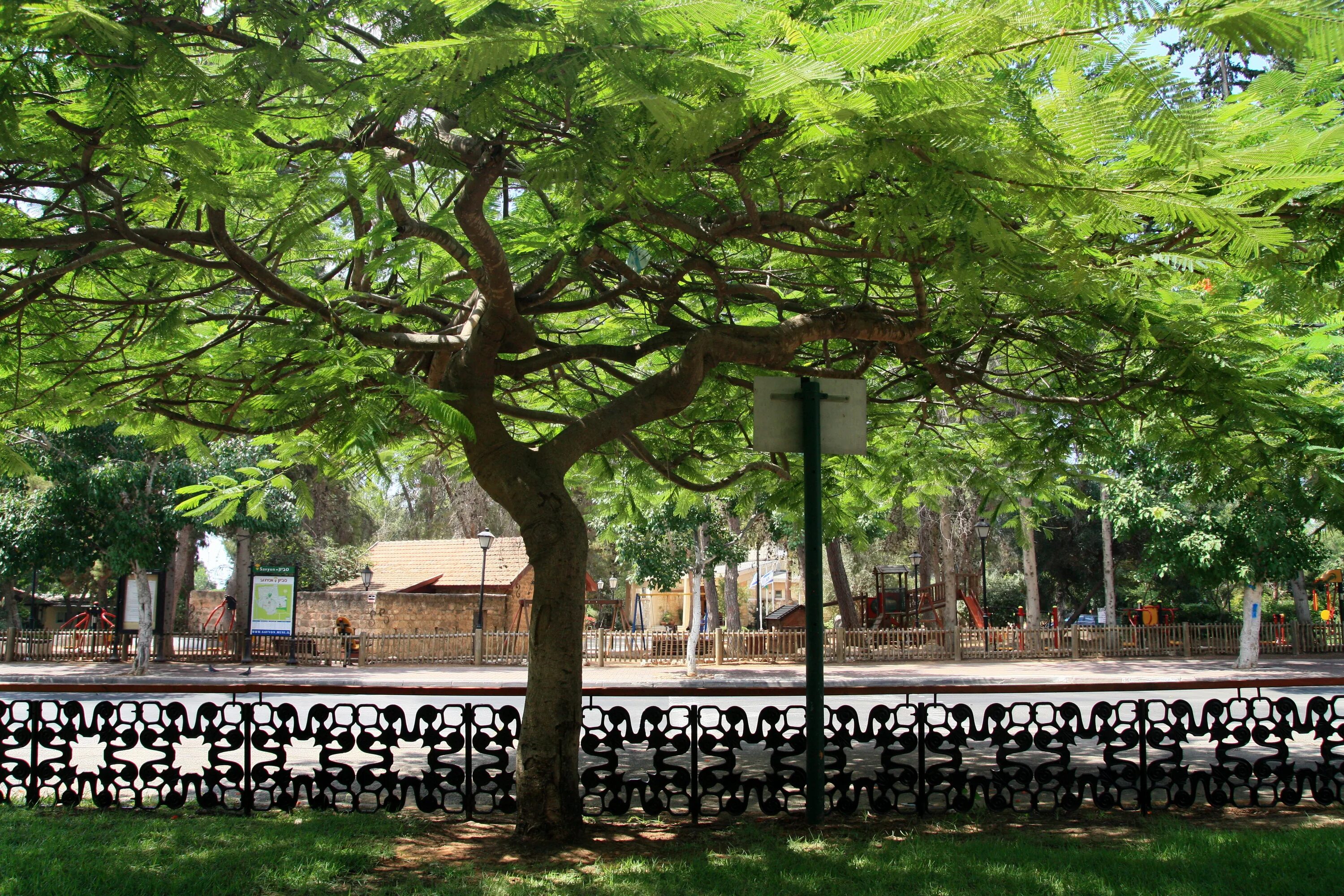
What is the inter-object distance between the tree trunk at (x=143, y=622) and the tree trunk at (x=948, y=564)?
23.2 metres

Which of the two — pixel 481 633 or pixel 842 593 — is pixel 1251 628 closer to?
pixel 842 593

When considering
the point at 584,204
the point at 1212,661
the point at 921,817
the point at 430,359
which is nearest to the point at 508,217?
the point at 430,359

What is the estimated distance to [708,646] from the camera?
29.0 meters

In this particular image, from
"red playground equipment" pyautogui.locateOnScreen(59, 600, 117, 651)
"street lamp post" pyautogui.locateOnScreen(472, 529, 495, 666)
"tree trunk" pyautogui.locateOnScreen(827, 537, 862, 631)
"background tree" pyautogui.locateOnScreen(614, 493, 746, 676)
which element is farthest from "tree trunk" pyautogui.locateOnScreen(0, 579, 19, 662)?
"tree trunk" pyautogui.locateOnScreen(827, 537, 862, 631)

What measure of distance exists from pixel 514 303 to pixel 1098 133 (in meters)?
4.12

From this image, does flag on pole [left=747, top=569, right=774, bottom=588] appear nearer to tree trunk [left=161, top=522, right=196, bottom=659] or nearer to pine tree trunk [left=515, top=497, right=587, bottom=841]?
tree trunk [left=161, top=522, right=196, bottom=659]

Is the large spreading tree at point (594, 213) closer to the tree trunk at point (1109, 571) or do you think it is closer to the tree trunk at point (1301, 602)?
the tree trunk at point (1109, 571)

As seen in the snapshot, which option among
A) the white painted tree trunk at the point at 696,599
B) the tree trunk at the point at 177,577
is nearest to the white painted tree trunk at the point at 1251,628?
the white painted tree trunk at the point at 696,599

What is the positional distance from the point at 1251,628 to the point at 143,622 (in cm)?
2846

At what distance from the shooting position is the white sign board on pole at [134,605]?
2677cm

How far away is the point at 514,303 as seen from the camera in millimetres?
6773

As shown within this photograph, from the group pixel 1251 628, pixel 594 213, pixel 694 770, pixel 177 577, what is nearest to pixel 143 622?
pixel 177 577

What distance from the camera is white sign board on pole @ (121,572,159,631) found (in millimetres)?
26766

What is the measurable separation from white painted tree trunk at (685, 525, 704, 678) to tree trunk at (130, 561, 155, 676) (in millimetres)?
13638
